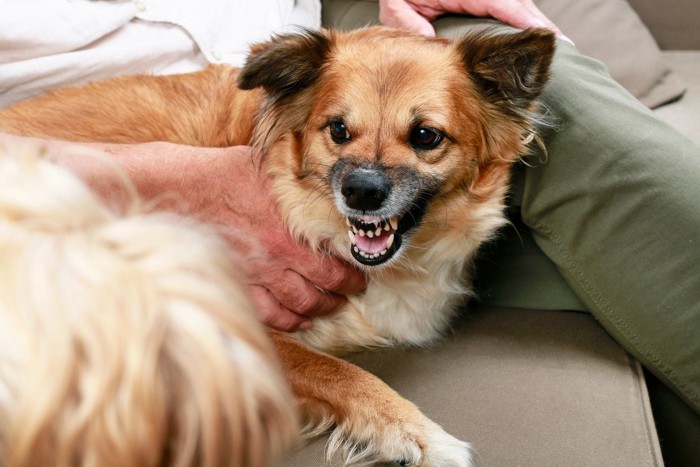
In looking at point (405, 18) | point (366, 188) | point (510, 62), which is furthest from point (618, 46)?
point (366, 188)

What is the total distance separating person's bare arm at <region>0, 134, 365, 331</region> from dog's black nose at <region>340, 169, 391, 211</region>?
17 cm

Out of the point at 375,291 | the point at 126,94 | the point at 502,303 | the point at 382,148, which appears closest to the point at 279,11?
the point at 126,94

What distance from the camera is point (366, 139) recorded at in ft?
3.84

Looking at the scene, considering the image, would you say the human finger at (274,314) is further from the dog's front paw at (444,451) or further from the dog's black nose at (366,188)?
the dog's front paw at (444,451)

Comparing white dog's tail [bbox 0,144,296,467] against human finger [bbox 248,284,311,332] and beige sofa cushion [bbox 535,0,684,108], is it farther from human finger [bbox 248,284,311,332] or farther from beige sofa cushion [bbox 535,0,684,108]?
beige sofa cushion [bbox 535,0,684,108]

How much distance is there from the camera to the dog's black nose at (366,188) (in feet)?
3.60

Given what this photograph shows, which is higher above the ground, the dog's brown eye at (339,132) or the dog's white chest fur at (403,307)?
the dog's brown eye at (339,132)

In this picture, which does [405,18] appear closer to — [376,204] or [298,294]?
[376,204]

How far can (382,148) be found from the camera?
1.15 metres

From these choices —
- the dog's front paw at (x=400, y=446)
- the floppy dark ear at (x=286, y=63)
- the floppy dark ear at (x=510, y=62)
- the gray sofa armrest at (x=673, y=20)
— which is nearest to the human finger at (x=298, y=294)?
the dog's front paw at (x=400, y=446)

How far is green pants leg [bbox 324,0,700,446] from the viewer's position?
1.04 meters

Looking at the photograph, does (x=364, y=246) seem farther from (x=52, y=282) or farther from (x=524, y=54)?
(x=52, y=282)

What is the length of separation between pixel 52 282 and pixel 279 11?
4.40 feet

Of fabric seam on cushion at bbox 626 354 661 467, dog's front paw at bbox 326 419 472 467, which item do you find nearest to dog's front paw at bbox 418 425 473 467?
dog's front paw at bbox 326 419 472 467
